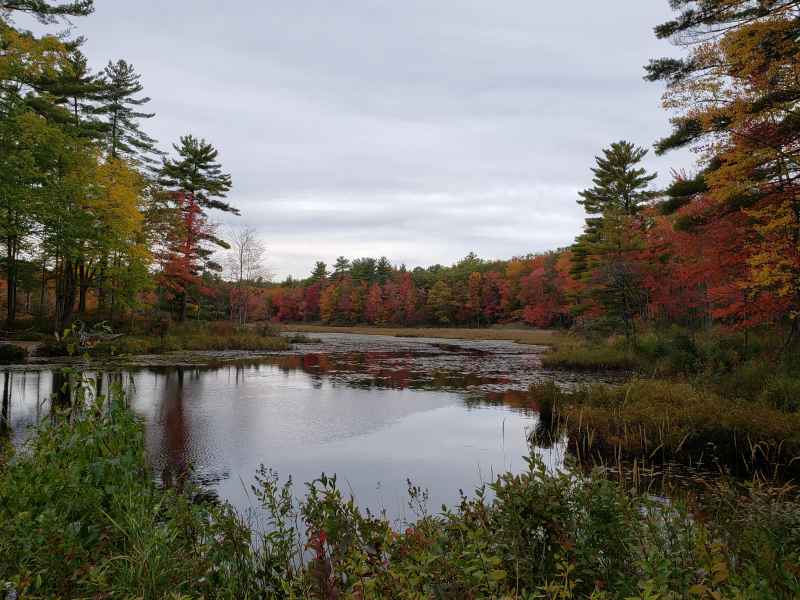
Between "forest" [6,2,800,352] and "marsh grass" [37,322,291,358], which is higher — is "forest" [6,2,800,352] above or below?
above

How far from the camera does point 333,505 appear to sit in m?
4.04

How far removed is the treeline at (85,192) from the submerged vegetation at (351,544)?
18.1m

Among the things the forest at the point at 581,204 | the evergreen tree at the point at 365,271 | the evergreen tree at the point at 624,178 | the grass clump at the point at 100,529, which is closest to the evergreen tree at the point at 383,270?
the evergreen tree at the point at 365,271

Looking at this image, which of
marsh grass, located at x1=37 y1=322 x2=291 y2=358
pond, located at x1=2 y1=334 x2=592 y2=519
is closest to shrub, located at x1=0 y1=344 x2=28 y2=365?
marsh grass, located at x1=37 y1=322 x2=291 y2=358

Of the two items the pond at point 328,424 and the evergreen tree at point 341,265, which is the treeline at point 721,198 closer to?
the pond at point 328,424

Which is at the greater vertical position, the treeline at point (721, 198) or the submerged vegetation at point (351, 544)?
the treeline at point (721, 198)

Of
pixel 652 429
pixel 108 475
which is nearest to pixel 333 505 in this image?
pixel 108 475

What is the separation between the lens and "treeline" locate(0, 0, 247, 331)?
762 inches

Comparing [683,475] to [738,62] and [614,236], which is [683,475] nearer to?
[738,62]

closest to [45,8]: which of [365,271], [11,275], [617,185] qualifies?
[11,275]

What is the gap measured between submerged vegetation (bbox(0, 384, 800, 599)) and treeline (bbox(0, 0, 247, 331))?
18.1 metres

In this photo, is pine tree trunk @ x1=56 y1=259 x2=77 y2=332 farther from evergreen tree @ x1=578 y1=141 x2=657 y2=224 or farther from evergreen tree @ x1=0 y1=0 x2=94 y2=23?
evergreen tree @ x1=578 y1=141 x2=657 y2=224

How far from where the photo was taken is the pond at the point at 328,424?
8328 mm

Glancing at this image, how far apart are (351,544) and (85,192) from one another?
30148 mm
